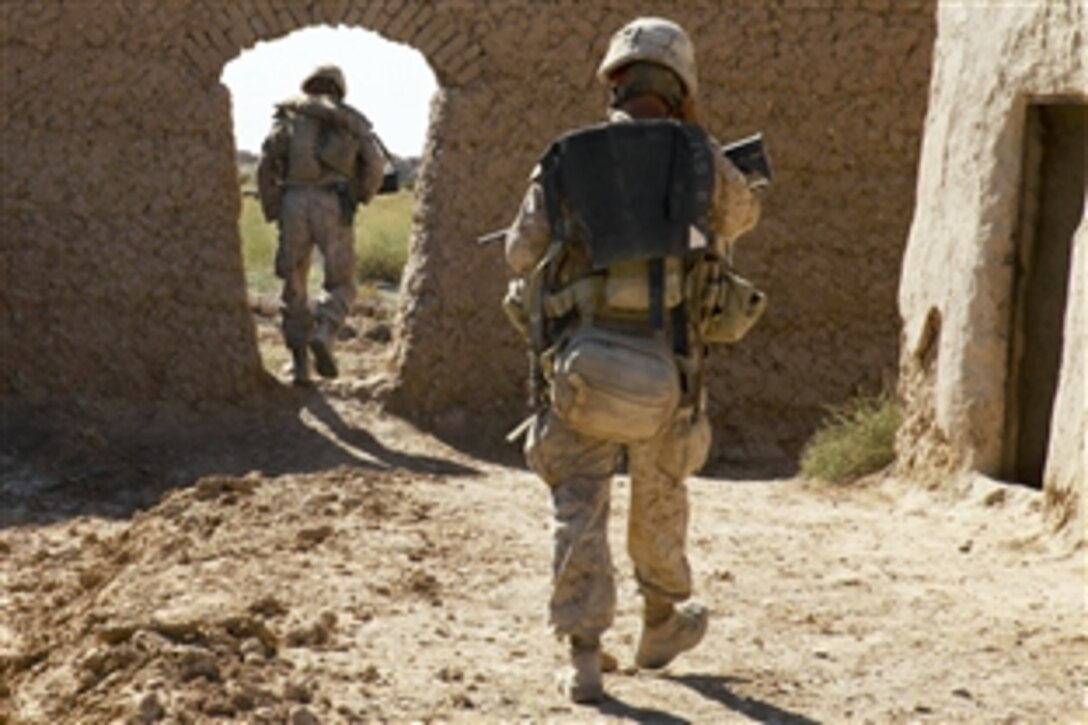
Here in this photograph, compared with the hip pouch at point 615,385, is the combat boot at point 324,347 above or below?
below

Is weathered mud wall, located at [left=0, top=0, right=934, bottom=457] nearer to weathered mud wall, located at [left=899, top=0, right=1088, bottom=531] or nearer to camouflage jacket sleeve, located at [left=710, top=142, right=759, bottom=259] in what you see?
weathered mud wall, located at [left=899, top=0, right=1088, bottom=531]

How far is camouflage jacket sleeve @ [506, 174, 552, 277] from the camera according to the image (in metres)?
5.24

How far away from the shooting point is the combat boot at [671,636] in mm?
5520

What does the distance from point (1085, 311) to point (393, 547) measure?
2.56 m

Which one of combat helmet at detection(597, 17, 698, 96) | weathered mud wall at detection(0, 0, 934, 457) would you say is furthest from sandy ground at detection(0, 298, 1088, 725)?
combat helmet at detection(597, 17, 698, 96)

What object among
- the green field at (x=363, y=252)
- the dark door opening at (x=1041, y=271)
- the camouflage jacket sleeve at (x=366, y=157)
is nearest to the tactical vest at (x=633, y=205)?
the dark door opening at (x=1041, y=271)

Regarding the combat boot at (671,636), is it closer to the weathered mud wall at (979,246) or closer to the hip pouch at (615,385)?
the hip pouch at (615,385)

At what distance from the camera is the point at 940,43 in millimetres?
9070

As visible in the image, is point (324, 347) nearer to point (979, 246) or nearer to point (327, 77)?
point (327, 77)

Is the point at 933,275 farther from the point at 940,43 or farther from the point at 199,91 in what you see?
the point at 199,91

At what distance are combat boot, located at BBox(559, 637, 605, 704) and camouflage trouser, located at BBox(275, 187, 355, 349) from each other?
6.50 meters

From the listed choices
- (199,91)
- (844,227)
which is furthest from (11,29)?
(844,227)

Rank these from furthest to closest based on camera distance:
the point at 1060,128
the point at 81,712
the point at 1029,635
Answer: the point at 1060,128 → the point at 1029,635 → the point at 81,712

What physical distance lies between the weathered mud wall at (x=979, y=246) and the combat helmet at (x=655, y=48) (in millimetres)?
2622
